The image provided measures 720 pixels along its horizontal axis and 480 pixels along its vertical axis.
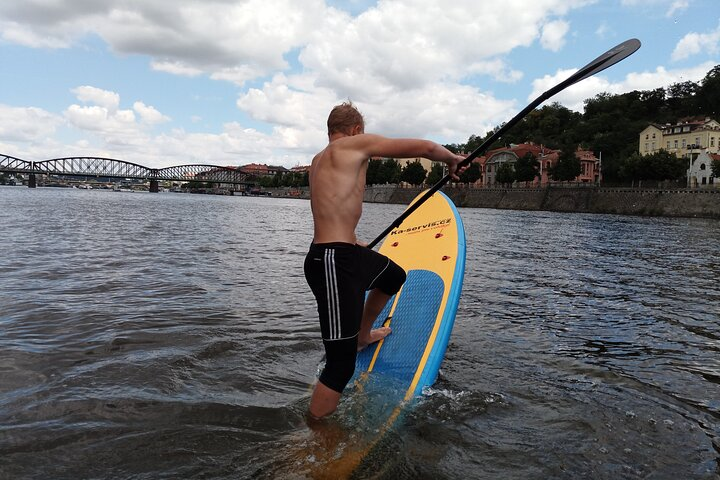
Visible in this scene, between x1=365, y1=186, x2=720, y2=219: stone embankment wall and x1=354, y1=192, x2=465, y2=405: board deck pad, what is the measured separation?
61867mm

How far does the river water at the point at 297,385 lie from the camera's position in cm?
341

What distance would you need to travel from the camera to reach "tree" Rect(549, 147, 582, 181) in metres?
79.6

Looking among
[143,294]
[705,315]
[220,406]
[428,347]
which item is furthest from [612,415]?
[143,294]

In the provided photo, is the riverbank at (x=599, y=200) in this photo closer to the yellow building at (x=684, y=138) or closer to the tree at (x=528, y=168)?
the tree at (x=528, y=168)

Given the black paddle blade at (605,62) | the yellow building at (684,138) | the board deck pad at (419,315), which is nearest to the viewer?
the black paddle blade at (605,62)

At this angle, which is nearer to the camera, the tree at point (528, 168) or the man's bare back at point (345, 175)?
the man's bare back at point (345, 175)

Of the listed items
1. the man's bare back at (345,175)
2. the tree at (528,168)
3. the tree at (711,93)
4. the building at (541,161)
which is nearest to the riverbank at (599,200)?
the tree at (528,168)

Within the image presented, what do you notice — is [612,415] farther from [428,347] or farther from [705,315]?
[705,315]

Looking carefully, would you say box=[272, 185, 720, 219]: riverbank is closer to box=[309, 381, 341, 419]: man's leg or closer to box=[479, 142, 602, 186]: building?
box=[479, 142, 602, 186]: building

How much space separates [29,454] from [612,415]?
4.37 metres

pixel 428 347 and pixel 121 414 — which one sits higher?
pixel 428 347

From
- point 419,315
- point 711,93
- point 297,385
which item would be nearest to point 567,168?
point 711,93

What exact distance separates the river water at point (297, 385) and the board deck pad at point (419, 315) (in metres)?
0.26

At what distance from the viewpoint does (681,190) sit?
61.7 metres
